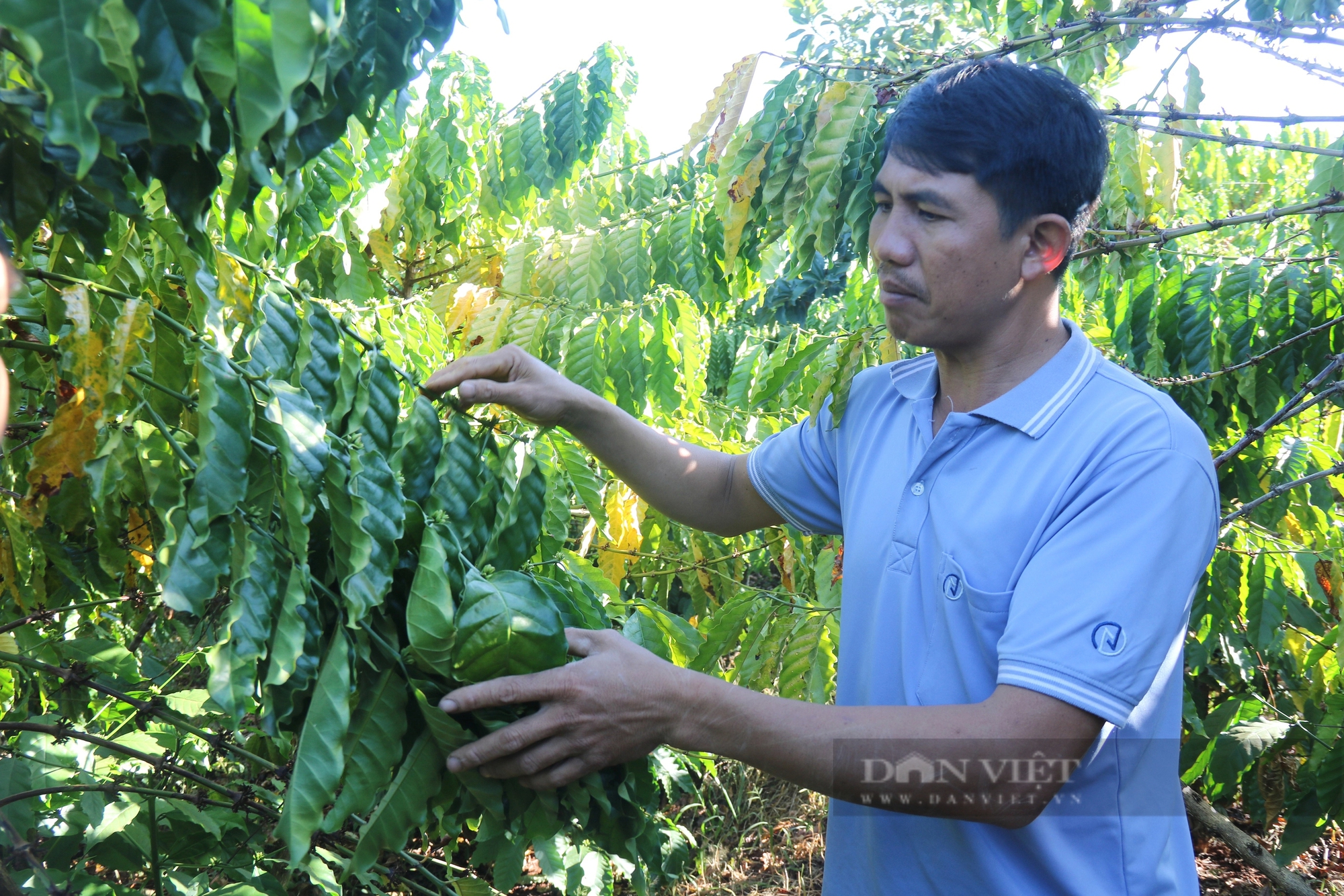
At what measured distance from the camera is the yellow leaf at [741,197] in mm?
2119

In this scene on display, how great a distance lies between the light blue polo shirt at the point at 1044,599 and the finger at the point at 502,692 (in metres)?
0.52

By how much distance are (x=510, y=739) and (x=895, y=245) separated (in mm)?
830

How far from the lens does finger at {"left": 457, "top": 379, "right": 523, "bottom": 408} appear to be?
1.43 metres

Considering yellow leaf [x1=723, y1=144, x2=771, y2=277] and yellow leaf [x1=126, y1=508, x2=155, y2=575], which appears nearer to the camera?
yellow leaf [x1=126, y1=508, x2=155, y2=575]

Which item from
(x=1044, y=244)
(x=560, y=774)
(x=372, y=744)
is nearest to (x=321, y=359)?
(x=372, y=744)

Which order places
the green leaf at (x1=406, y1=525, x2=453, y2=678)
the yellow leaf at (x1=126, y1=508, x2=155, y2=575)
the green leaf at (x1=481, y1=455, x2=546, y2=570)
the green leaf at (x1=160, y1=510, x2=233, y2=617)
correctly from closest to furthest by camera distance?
1. the green leaf at (x1=160, y1=510, x2=233, y2=617)
2. the green leaf at (x1=406, y1=525, x2=453, y2=678)
3. the green leaf at (x1=481, y1=455, x2=546, y2=570)
4. the yellow leaf at (x1=126, y1=508, x2=155, y2=575)

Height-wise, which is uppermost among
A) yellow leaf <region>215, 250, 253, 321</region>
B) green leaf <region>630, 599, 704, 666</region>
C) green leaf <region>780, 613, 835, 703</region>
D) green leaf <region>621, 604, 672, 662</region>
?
yellow leaf <region>215, 250, 253, 321</region>

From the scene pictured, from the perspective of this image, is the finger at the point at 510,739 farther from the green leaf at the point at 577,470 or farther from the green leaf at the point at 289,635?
the green leaf at the point at 577,470

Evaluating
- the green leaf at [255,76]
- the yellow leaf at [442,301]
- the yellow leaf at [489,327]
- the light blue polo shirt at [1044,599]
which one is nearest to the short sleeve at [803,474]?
the light blue polo shirt at [1044,599]

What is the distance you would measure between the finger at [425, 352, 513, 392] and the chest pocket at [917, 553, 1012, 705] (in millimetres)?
724

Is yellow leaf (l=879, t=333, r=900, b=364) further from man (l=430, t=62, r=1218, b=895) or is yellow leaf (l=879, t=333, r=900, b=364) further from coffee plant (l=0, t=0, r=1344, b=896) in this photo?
man (l=430, t=62, r=1218, b=895)

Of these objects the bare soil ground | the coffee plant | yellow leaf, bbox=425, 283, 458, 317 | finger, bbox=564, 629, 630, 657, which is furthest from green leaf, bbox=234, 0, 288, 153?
the bare soil ground

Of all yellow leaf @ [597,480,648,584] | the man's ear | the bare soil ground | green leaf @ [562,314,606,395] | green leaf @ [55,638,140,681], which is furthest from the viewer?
the bare soil ground

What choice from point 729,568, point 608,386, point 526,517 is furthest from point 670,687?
point 729,568
